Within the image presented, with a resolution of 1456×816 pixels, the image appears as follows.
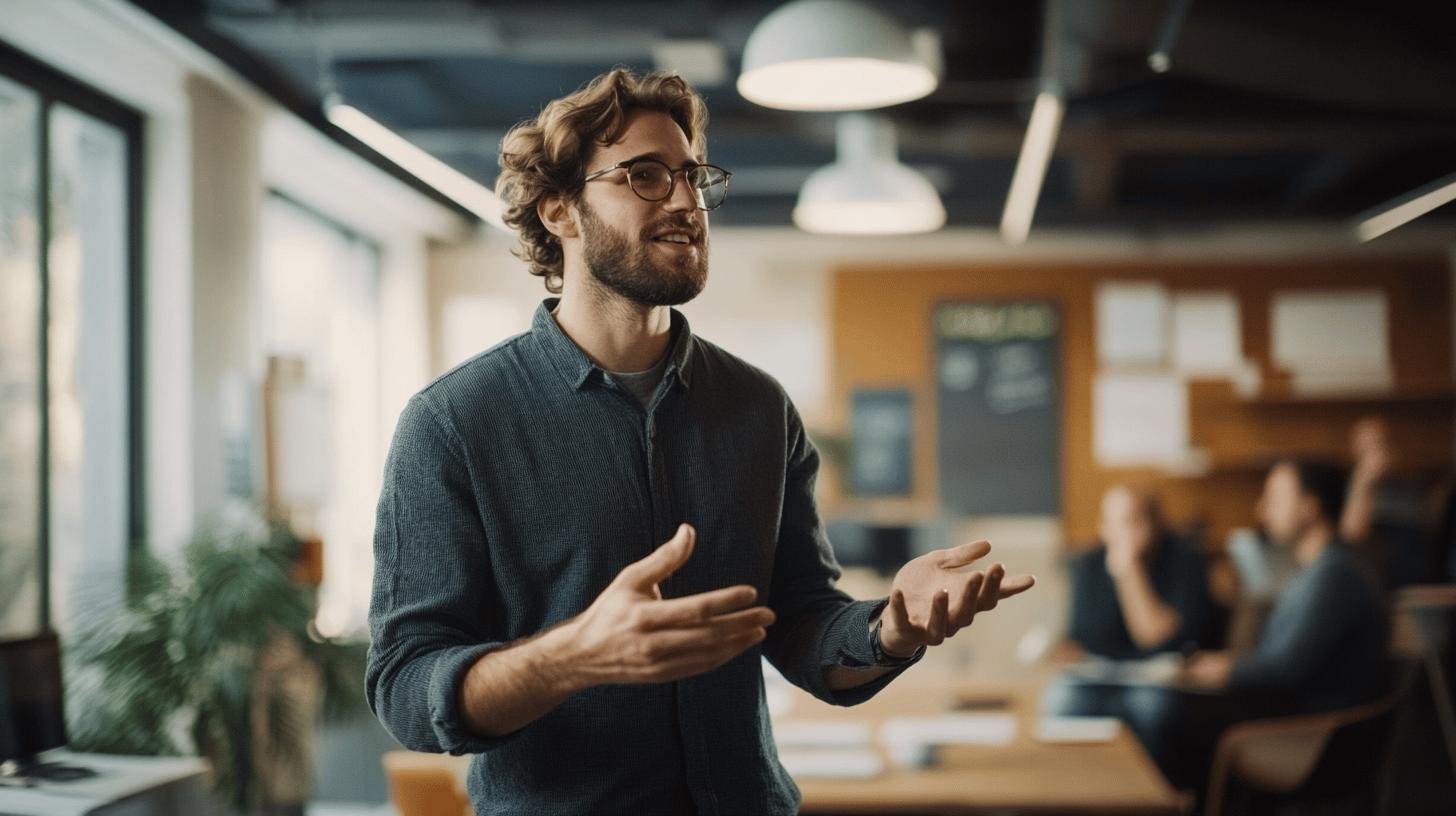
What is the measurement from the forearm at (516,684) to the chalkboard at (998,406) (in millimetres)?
7842

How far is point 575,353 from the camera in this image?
169 cm

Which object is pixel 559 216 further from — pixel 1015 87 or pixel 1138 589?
pixel 1015 87

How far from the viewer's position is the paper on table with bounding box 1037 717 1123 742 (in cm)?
352

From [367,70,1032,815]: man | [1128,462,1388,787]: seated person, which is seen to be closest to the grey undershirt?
[367,70,1032,815]: man

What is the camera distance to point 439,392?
1.63 metres

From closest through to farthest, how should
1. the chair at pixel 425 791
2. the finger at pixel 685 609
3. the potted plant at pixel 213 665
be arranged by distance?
the finger at pixel 685 609 → the chair at pixel 425 791 → the potted plant at pixel 213 665

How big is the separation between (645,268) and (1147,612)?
3980 mm

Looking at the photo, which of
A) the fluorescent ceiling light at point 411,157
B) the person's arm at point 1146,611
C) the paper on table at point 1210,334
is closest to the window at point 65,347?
the fluorescent ceiling light at point 411,157

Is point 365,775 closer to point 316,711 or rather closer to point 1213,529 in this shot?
point 316,711

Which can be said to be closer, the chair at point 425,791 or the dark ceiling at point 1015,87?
the chair at point 425,791

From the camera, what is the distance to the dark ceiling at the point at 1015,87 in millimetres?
4465

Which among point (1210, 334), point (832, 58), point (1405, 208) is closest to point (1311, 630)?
point (832, 58)

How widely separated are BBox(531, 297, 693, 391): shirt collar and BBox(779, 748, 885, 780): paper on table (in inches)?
61.8

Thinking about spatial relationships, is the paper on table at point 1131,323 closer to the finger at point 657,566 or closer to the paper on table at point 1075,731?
the paper on table at point 1075,731
